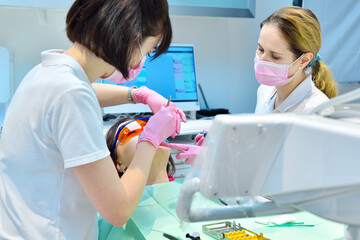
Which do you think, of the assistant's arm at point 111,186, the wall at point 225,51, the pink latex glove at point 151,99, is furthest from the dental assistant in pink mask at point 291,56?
the wall at point 225,51

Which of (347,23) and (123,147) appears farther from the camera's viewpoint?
(347,23)

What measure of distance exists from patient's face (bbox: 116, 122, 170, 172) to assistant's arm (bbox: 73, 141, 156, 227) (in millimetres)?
625

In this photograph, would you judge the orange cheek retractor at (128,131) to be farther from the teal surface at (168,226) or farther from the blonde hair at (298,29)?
the blonde hair at (298,29)

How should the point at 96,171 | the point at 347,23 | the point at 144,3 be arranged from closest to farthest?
the point at 96,171 < the point at 144,3 < the point at 347,23

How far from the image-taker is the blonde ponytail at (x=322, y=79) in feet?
6.24

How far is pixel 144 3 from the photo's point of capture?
100 centimetres

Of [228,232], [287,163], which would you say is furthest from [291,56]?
[287,163]

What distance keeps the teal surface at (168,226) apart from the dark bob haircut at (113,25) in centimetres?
47

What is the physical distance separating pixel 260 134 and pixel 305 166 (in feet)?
0.25

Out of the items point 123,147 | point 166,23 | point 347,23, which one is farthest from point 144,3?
point 347,23

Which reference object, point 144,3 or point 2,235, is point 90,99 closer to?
point 144,3

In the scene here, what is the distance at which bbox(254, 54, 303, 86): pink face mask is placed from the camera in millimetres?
1746

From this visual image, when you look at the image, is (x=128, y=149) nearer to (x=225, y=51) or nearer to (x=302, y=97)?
(x=302, y=97)

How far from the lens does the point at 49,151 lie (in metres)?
0.91
